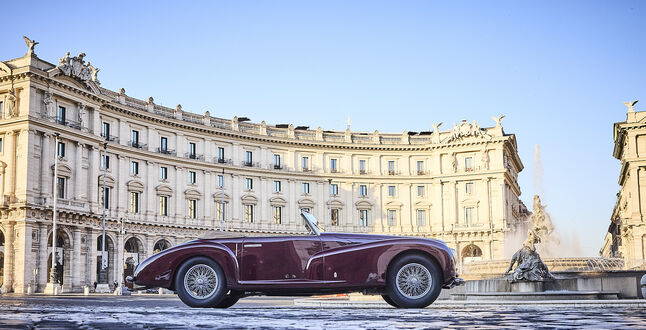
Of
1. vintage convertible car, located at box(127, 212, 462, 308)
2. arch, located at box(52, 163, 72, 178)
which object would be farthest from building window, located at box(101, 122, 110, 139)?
vintage convertible car, located at box(127, 212, 462, 308)

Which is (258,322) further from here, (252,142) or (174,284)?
(252,142)

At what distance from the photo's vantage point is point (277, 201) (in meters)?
82.2

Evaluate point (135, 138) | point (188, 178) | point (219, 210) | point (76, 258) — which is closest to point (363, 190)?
point (219, 210)

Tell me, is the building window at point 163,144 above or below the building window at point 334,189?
above

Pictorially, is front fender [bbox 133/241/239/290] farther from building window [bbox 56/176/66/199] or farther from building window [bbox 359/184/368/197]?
building window [bbox 359/184/368/197]

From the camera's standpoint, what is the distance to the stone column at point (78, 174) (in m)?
59.7

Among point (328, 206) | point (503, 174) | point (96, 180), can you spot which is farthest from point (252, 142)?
point (503, 174)

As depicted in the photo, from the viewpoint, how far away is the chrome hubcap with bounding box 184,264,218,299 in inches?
453

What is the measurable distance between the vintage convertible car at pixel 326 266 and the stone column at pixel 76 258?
49792 mm

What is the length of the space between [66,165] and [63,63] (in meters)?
8.36

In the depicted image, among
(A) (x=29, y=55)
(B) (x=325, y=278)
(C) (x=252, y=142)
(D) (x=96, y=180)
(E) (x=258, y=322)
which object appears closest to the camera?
(E) (x=258, y=322)

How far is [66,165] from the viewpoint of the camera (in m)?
58.8

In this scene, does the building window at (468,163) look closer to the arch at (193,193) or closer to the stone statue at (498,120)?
the stone statue at (498,120)

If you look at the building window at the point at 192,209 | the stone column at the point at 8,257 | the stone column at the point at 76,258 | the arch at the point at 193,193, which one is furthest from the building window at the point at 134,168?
the stone column at the point at 8,257
